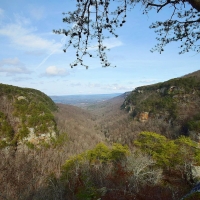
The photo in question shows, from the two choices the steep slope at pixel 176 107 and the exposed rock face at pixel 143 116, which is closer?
the steep slope at pixel 176 107

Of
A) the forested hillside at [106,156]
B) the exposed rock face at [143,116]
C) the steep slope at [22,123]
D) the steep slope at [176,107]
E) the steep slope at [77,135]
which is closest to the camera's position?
the forested hillside at [106,156]

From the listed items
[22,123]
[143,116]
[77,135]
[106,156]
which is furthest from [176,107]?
[106,156]

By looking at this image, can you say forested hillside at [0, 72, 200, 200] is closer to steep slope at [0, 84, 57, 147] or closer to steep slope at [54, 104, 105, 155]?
steep slope at [0, 84, 57, 147]

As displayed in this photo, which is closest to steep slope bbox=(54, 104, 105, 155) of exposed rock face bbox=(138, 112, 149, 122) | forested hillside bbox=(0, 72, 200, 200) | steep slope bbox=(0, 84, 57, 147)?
forested hillside bbox=(0, 72, 200, 200)

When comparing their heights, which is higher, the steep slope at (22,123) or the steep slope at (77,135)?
the steep slope at (22,123)

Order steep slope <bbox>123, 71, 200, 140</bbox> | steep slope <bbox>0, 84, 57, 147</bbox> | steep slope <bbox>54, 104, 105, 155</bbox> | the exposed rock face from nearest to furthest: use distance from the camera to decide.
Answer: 1. steep slope <bbox>0, 84, 57, 147</bbox>
2. steep slope <bbox>54, 104, 105, 155</bbox>
3. steep slope <bbox>123, 71, 200, 140</bbox>
4. the exposed rock face

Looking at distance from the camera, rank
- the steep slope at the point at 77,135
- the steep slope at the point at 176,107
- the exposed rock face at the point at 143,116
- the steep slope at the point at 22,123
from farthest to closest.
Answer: the exposed rock face at the point at 143,116, the steep slope at the point at 176,107, the steep slope at the point at 77,135, the steep slope at the point at 22,123

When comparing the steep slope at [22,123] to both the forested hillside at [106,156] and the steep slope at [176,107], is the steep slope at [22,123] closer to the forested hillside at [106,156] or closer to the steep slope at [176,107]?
the forested hillside at [106,156]

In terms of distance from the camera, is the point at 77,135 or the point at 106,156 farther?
the point at 77,135

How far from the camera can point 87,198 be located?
12.2 m

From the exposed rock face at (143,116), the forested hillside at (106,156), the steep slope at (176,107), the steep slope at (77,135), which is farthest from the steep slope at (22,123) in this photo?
the exposed rock face at (143,116)

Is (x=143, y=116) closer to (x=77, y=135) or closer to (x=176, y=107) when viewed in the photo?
(x=176, y=107)

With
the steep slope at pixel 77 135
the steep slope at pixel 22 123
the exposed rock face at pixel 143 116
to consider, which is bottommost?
the steep slope at pixel 77 135

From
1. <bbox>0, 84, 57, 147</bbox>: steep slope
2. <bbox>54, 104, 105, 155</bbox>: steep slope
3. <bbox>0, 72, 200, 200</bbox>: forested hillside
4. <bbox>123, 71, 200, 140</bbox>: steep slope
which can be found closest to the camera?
<bbox>0, 72, 200, 200</bbox>: forested hillside
